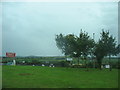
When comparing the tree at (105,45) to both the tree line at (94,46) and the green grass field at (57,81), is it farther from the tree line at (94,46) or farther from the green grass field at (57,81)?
the green grass field at (57,81)

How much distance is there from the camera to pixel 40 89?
34.0ft

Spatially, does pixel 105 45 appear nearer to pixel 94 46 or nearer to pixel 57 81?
pixel 94 46

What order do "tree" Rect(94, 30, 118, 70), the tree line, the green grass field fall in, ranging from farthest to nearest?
1. "tree" Rect(94, 30, 118, 70)
2. the tree line
3. the green grass field

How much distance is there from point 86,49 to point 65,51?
446 inches

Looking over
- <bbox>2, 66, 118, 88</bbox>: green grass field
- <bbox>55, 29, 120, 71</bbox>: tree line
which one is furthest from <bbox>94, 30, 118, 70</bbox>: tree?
<bbox>2, 66, 118, 88</bbox>: green grass field

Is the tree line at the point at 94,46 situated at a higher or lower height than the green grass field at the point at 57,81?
higher

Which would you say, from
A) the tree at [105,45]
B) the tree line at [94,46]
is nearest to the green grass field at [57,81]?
the tree line at [94,46]

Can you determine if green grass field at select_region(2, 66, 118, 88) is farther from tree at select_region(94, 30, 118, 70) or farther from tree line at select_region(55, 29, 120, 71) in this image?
tree at select_region(94, 30, 118, 70)

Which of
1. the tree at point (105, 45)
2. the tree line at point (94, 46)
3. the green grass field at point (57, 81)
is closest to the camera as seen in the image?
the green grass field at point (57, 81)

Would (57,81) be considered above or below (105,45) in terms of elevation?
below

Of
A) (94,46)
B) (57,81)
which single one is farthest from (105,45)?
(57,81)

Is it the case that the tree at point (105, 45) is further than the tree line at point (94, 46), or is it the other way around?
the tree at point (105, 45)

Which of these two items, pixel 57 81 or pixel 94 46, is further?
pixel 94 46

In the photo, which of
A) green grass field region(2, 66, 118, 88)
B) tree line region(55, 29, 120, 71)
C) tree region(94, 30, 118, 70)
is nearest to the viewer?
green grass field region(2, 66, 118, 88)
